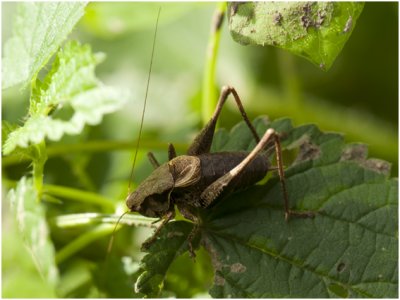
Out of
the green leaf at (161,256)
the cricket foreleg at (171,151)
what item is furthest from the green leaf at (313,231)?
the cricket foreleg at (171,151)

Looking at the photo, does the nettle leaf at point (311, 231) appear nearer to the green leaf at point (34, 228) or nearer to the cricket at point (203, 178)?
the cricket at point (203, 178)

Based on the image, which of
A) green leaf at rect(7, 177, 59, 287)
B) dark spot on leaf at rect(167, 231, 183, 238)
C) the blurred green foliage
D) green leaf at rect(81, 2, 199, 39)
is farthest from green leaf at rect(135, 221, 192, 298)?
green leaf at rect(81, 2, 199, 39)

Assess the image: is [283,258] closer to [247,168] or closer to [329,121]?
[247,168]

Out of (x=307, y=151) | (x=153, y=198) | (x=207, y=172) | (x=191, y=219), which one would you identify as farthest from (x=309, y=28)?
(x=153, y=198)

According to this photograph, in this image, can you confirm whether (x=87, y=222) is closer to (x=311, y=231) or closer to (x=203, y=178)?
(x=203, y=178)

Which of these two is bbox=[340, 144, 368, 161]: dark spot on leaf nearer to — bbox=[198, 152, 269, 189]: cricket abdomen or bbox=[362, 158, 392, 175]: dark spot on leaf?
bbox=[362, 158, 392, 175]: dark spot on leaf
